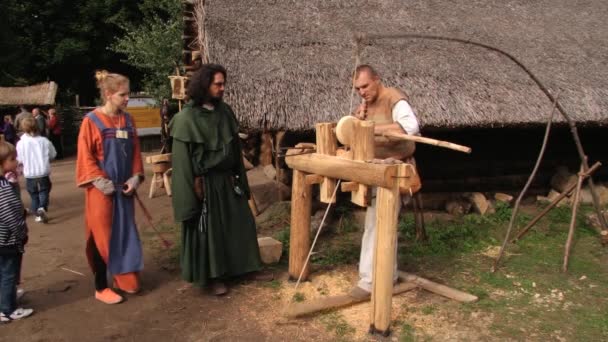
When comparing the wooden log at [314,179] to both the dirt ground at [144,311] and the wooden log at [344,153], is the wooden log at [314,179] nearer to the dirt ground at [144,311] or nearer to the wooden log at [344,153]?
the wooden log at [344,153]

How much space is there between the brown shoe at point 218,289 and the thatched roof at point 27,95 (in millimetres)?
13312

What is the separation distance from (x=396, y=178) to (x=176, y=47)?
336 inches

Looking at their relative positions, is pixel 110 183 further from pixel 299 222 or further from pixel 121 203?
pixel 299 222

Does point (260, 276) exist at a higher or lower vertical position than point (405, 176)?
lower

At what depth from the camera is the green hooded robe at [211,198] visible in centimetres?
355

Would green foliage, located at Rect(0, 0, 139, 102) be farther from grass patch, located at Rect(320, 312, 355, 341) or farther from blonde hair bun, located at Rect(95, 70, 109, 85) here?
grass patch, located at Rect(320, 312, 355, 341)

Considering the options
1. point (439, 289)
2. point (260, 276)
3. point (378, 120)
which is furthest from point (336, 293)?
point (378, 120)

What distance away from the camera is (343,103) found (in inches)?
197

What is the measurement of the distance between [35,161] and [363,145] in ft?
15.8

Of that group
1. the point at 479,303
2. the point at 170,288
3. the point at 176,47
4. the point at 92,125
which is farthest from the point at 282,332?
the point at 176,47

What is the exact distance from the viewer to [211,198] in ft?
12.0

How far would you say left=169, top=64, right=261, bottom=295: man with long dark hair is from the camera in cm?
354

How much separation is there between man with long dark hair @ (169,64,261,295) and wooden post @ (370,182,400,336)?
1.19 meters

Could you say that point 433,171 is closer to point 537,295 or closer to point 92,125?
point 537,295
